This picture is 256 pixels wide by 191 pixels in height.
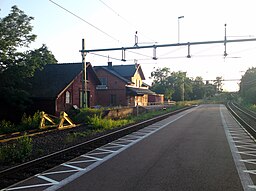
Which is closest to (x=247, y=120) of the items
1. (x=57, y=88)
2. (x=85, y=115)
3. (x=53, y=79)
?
(x=85, y=115)

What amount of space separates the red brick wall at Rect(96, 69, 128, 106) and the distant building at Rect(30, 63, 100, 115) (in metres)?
14.2

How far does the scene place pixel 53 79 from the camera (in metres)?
31.1

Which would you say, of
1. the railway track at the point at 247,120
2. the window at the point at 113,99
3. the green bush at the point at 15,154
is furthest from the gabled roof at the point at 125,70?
the green bush at the point at 15,154

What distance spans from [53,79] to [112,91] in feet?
66.4

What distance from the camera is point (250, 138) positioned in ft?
48.4

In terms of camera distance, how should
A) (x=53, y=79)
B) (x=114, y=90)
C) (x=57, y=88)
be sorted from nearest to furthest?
(x=57, y=88)
(x=53, y=79)
(x=114, y=90)

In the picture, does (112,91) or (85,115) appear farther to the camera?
(112,91)

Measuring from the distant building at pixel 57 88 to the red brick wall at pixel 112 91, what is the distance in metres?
14.2

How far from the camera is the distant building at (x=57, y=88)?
2862 centimetres

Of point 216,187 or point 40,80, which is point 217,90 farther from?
point 216,187

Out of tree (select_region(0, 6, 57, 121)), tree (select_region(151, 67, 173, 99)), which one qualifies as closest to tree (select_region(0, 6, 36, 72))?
tree (select_region(0, 6, 57, 121))

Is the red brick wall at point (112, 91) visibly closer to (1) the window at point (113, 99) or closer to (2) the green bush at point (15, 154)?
(1) the window at point (113, 99)

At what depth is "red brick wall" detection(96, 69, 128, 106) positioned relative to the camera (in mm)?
49938

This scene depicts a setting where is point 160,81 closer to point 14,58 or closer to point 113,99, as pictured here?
point 113,99
